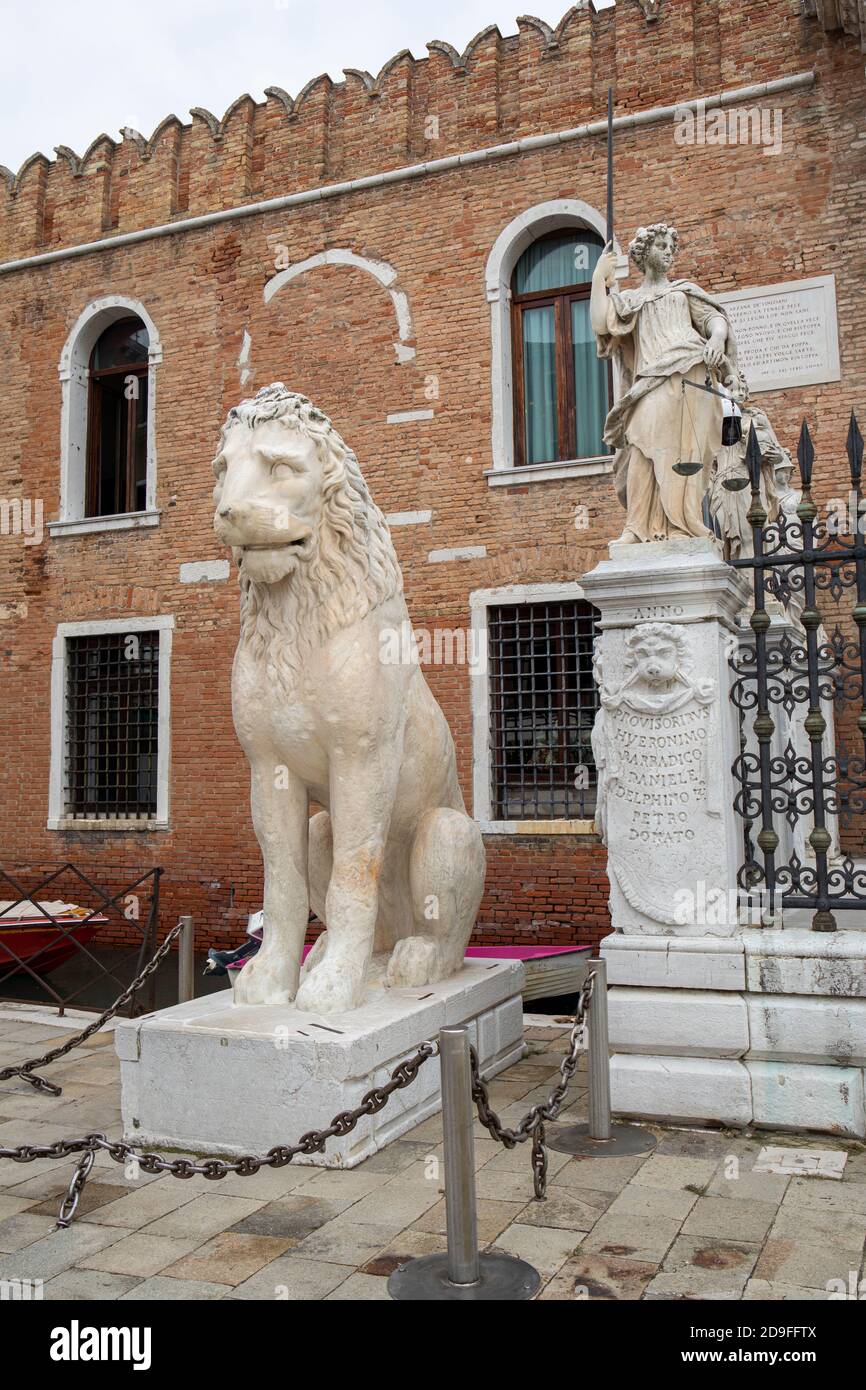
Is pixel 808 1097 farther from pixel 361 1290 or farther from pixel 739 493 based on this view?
pixel 739 493

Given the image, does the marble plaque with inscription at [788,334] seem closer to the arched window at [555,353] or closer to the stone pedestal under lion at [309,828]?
the arched window at [555,353]

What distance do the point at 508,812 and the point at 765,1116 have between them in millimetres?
6828

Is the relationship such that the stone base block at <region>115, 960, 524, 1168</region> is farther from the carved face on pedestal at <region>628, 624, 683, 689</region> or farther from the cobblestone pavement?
the carved face on pedestal at <region>628, 624, 683, 689</region>

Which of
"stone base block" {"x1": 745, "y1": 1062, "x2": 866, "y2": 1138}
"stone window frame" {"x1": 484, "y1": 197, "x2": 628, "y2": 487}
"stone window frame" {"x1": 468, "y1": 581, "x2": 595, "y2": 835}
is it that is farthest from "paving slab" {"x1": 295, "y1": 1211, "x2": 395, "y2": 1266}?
"stone window frame" {"x1": 484, "y1": 197, "x2": 628, "y2": 487}

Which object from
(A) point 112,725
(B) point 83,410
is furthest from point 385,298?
(A) point 112,725

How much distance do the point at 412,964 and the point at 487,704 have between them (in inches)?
250

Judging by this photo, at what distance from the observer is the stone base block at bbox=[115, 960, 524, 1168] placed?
3.79m

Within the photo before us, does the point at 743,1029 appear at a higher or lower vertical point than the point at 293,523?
lower

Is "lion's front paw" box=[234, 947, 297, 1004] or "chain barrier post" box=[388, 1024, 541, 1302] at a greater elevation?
"lion's front paw" box=[234, 947, 297, 1004]

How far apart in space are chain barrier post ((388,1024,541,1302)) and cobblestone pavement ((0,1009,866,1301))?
0.08 meters

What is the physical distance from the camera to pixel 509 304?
38.1 ft

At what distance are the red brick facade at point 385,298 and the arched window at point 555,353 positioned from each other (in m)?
0.50

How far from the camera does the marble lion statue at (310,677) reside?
13.7 feet

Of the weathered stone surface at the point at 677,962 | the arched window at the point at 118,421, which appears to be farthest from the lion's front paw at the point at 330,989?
the arched window at the point at 118,421
